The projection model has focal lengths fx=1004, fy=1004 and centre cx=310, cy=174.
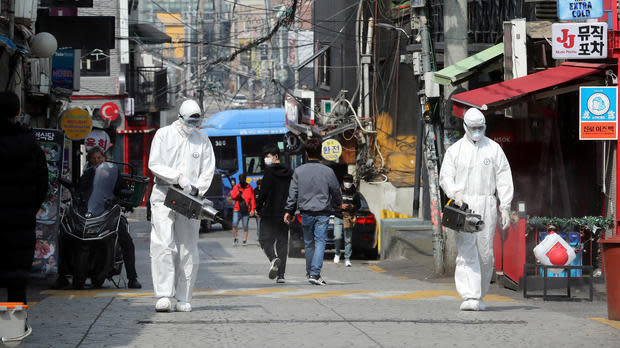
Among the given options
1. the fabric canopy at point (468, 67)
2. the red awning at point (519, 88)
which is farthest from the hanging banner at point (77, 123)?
the red awning at point (519, 88)

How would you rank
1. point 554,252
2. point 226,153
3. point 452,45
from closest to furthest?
point 554,252 < point 452,45 < point 226,153

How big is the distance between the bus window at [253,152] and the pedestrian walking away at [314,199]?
80.1 feet

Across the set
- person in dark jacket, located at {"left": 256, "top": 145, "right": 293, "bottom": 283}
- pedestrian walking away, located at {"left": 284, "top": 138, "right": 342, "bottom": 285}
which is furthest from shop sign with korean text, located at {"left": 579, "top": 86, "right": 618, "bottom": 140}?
person in dark jacket, located at {"left": 256, "top": 145, "right": 293, "bottom": 283}

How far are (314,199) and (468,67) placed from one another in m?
3.52

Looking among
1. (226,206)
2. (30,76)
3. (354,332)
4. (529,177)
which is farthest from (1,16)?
(226,206)

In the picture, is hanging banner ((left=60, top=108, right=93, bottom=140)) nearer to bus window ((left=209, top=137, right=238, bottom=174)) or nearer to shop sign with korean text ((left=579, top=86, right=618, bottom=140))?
bus window ((left=209, top=137, right=238, bottom=174))

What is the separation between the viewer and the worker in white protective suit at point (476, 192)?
9.98 metres

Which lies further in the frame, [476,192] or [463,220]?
[476,192]

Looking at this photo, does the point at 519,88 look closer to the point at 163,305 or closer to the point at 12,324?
the point at 163,305

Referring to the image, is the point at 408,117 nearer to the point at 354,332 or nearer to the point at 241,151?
the point at 241,151

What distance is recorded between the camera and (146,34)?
45.6 meters

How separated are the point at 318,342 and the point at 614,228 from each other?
714cm

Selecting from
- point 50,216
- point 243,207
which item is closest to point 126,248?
point 50,216

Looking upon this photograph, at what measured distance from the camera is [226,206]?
3434 cm
